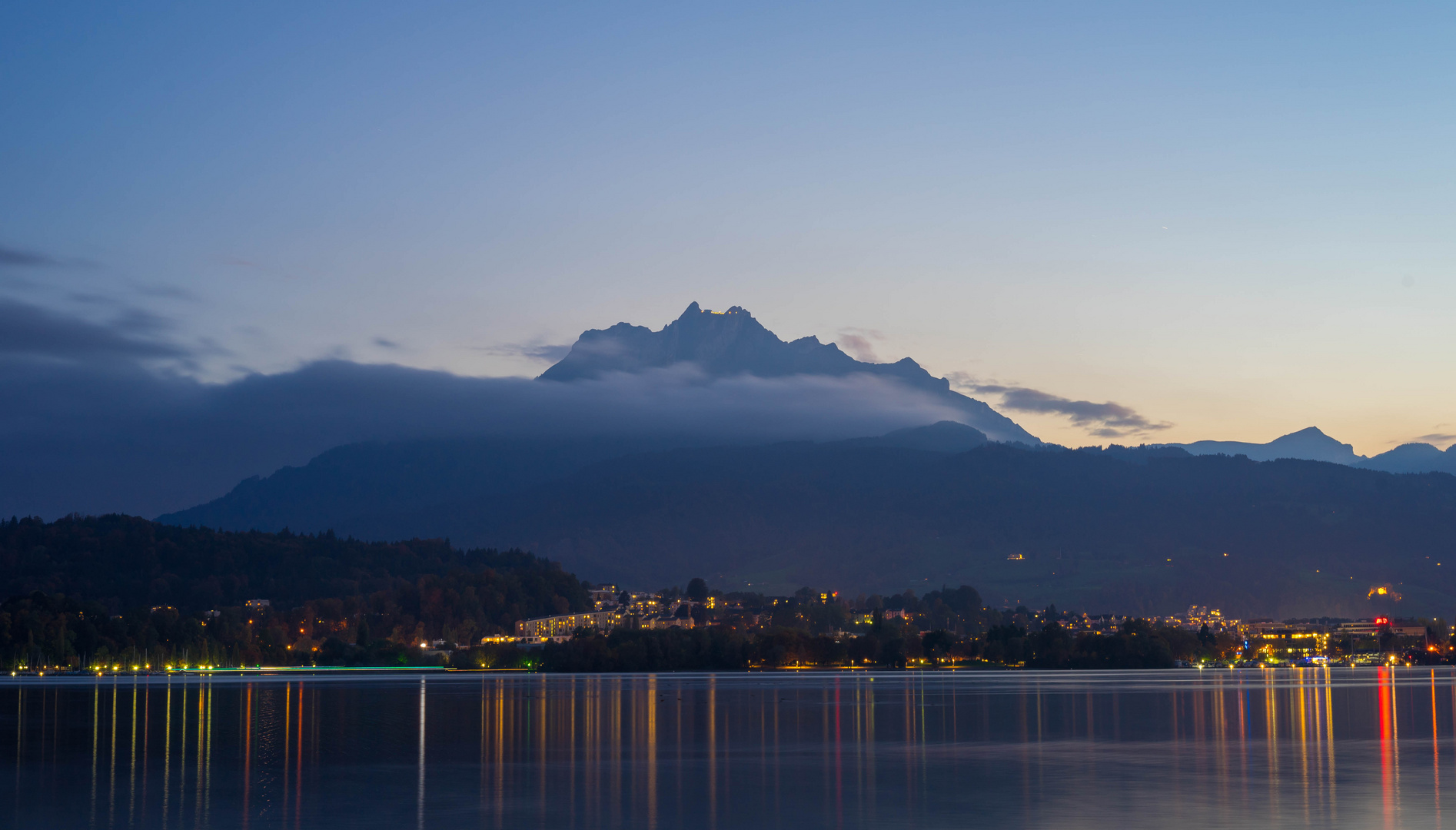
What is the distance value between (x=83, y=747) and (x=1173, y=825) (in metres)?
42.7

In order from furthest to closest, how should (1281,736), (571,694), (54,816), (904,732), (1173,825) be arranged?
(571,694) → (904,732) → (1281,736) → (54,816) → (1173,825)

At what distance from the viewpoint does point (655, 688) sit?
5389 inches

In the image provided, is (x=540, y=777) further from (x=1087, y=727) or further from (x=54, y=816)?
(x=1087, y=727)

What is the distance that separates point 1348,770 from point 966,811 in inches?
622

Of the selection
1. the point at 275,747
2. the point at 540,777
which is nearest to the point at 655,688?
the point at 275,747

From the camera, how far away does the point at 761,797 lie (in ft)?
119

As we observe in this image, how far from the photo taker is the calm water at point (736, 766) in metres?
32.8

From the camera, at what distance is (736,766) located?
4541 cm

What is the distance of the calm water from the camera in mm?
32750

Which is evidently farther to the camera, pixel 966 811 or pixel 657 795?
pixel 657 795

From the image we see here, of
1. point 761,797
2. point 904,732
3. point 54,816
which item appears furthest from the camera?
point 904,732

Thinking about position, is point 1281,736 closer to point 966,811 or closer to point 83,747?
point 966,811

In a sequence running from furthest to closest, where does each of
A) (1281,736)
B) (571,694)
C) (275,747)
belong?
(571,694), (1281,736), (275,747)

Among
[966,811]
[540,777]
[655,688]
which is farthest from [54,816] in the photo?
[655,688]
